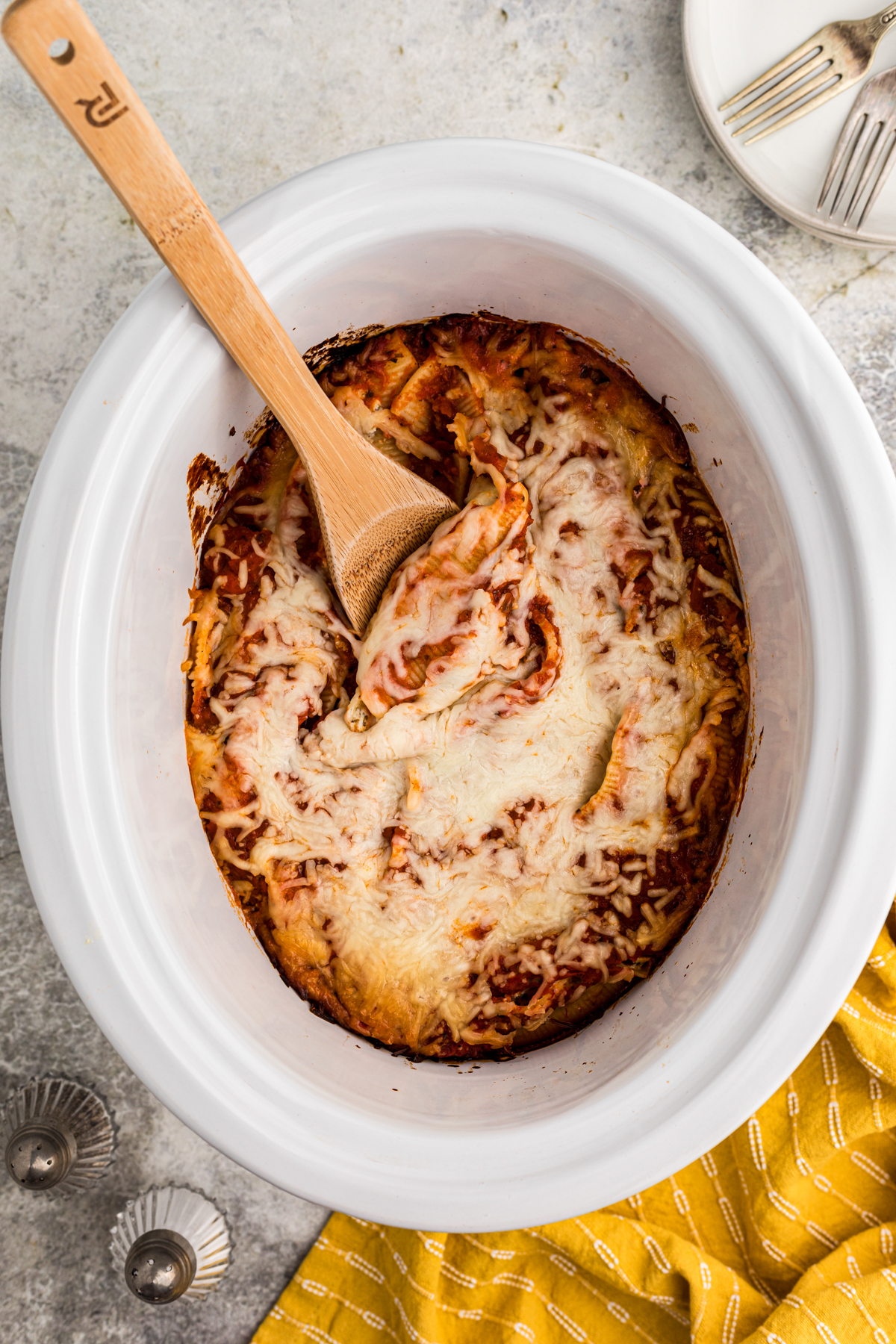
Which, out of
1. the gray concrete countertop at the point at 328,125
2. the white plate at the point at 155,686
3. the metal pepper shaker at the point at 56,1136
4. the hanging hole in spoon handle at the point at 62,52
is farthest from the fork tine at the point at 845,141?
the metal pepper shaker at the point at 56,1136

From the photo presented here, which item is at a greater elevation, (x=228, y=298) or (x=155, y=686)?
(x=228, y=298)

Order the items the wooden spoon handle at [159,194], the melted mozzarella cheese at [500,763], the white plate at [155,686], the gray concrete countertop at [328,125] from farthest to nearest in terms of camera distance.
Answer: the gray concrete countertop at [328,125], the melted mozzarella cheese at [500,763], the white plate at [155,686], the wooden spoon handle at [159,194]

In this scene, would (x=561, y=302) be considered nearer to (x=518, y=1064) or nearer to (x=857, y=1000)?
(x=518, y=1064)

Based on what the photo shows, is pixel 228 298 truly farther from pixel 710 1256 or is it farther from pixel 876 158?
pixel 710 1256

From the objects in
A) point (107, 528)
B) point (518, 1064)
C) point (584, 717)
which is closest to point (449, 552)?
point (584, 717)

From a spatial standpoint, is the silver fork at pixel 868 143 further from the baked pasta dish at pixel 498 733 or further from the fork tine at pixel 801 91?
the baked pasta dish at pixel 498 733

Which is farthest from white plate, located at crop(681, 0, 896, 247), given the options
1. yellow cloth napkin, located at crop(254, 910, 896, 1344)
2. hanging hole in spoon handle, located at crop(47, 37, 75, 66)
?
yellow cloth napkin, located at crop(254, 910, 896, 1344)

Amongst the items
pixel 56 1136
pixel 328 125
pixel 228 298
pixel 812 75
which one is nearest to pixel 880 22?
pixel 812 75
